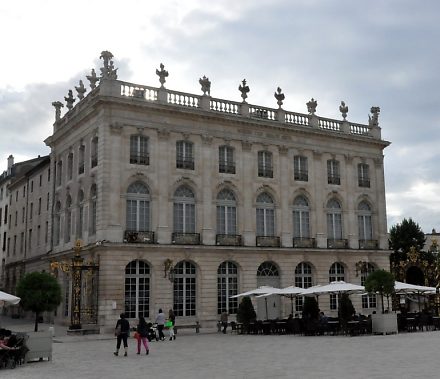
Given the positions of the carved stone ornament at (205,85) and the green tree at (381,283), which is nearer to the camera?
the green tree at (381,283)

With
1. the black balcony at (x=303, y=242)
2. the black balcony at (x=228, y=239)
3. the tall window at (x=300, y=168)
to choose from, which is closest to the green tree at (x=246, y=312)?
the black balcony at (x=228, y=239)

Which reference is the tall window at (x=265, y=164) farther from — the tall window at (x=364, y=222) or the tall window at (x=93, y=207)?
the tall window at (x=93, y=207)

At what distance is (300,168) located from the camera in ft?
133

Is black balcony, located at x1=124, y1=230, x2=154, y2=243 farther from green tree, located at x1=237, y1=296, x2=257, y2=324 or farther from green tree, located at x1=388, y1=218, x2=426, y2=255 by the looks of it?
green tree, located at x1=388, y1=218, x2=426, y2=255

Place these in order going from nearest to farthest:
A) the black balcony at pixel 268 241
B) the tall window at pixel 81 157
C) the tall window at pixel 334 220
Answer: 1. the tall window at pixel 81 157
2. the black balcony at pixel 268 241
3. the tall window at pixel 334 220

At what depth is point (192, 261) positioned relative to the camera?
35.0m

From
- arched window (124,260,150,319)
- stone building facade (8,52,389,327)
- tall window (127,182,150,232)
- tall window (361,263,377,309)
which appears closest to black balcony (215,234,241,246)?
stone building facade (8,52,389,327)

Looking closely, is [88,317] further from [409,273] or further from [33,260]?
[409,273]

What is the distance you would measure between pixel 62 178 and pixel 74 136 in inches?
130

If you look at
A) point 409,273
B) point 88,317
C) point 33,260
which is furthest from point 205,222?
point 409,273

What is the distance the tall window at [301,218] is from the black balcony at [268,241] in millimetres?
1558

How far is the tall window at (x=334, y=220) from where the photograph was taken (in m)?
40.9

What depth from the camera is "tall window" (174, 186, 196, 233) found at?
3531cm

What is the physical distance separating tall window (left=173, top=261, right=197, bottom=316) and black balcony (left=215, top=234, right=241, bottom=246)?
7.37 feet
